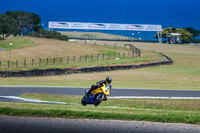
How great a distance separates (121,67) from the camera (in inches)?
1740

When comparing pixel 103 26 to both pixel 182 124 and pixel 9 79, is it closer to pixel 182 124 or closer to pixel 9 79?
pixel 9 79

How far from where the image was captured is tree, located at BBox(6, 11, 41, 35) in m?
99.2

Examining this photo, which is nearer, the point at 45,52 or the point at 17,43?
the point at 45,52

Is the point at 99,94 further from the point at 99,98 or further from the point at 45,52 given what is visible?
the point at 45,52

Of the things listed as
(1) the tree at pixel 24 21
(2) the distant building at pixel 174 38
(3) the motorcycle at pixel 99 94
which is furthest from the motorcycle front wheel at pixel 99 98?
(2) the distant building at pixel 174 38

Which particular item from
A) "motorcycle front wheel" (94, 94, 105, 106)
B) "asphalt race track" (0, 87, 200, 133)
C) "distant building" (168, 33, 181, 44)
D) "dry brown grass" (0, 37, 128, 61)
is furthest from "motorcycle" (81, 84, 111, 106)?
"distant building" (168, 33, 181, 44)

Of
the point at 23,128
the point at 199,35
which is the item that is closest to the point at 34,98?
the point at 23,128

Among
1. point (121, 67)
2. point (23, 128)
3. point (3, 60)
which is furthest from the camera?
point (3, 60)

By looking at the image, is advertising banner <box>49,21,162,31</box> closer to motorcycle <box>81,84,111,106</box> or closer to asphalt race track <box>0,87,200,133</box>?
motorcycle <box>81,84,111,106</box>

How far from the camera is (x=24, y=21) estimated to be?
3920 inches

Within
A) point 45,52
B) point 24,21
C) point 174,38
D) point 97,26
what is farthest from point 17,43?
point 174,38

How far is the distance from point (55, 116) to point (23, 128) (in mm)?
1307

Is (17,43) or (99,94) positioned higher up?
Answer: (17,43)

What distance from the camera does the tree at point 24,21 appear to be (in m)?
99.2
